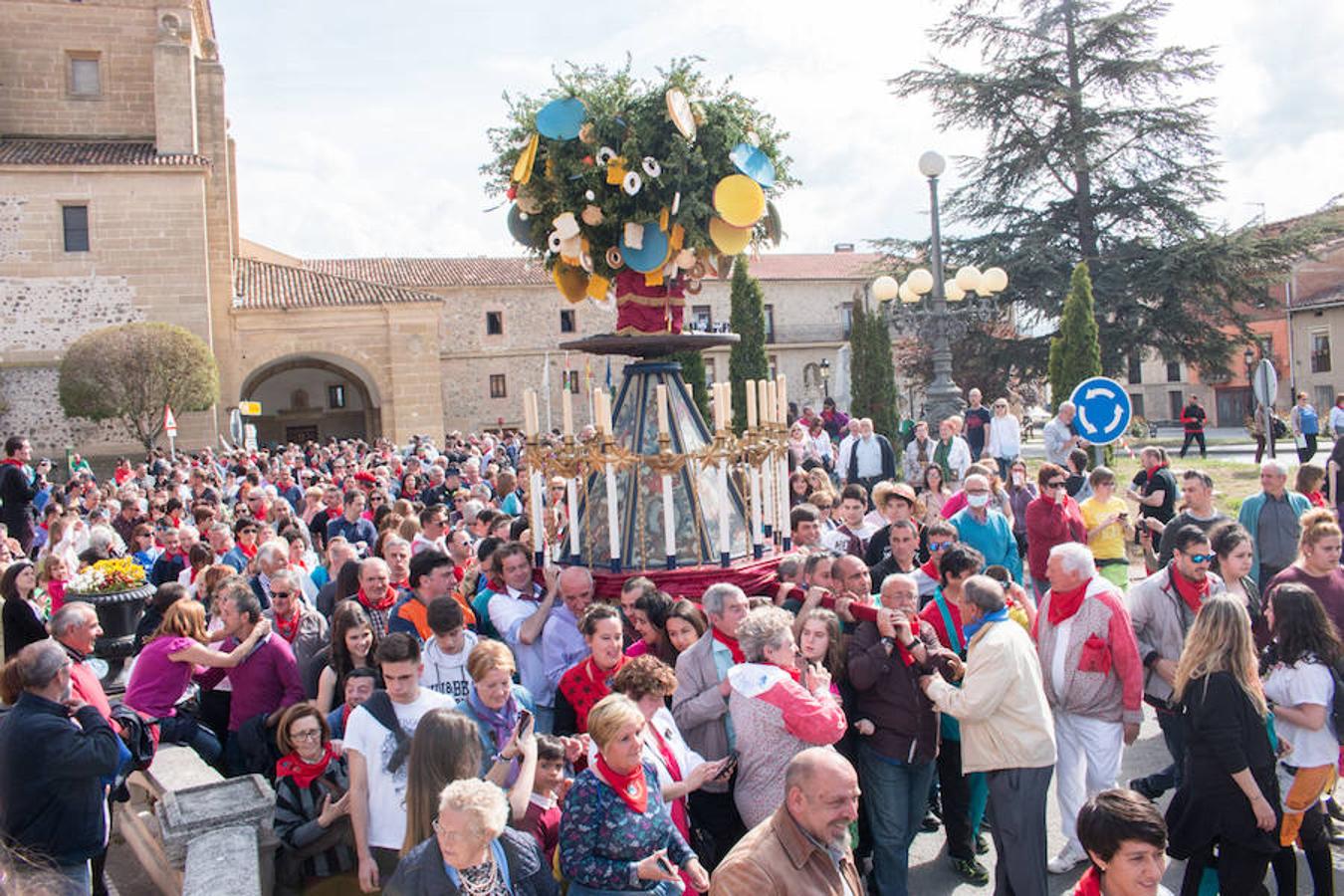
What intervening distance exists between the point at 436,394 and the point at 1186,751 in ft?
109

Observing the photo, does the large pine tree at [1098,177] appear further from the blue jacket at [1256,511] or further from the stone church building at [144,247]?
the blue jacket at [1256,511]

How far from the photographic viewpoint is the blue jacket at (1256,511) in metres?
7.62

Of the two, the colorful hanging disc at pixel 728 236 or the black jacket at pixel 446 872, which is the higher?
the colorful hanging disc at pixel 728 236

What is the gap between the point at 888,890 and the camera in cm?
513

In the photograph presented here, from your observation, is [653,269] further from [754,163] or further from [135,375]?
[135,375]

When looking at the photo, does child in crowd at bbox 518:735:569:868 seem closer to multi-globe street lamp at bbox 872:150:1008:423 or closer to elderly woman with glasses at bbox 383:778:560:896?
elderly woman with glasses at bbox 383:778:560:896

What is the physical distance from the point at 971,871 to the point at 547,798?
244cm

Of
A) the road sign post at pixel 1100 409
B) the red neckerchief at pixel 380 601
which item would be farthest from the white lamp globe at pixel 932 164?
the red neckerchief at pixel 380 601

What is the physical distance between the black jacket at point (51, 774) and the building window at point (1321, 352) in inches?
1872

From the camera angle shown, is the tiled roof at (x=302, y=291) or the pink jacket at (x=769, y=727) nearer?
the pink jacket at (x=769, y=727)

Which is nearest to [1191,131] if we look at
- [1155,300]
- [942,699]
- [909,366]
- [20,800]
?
[1155,300]

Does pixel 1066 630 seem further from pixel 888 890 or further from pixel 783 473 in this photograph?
pixel 783 473

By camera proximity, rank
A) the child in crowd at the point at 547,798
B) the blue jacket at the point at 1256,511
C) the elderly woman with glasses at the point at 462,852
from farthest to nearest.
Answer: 1. the blue jacket at the point at 1256,511
2. the child in crowd at the point at 547,798
3. the elderly woman with glasses at the point at 462,852

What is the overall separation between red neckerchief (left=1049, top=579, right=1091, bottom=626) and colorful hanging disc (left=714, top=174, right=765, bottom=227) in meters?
2.72
